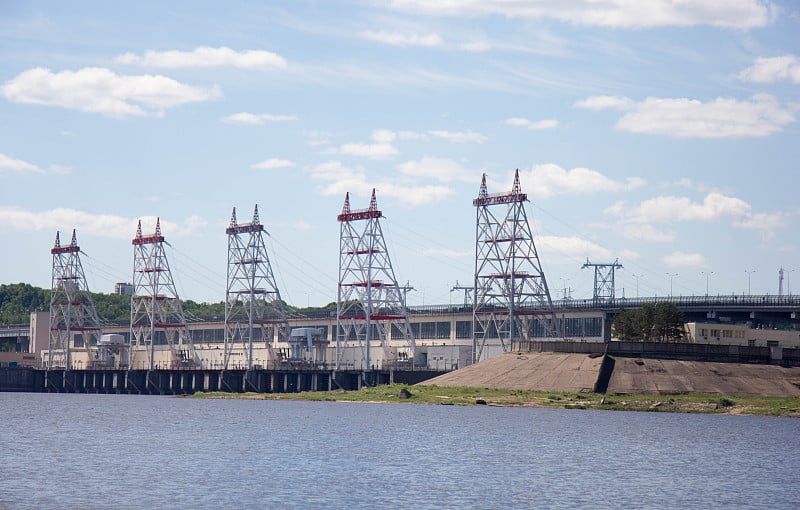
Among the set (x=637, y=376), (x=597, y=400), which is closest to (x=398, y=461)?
(x=597, y=400)

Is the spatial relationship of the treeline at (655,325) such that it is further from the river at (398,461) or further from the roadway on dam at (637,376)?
the river at (398,461)

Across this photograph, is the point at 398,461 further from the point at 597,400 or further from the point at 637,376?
the point at 637,376

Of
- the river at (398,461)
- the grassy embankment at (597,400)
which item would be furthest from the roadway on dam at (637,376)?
the river at (398,461)

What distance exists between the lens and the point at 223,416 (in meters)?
133

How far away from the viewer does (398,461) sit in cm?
7950

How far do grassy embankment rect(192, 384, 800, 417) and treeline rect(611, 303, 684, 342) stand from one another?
26054 mm

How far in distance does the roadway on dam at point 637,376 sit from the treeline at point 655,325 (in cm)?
1543

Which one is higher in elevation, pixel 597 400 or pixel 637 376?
pixel 637 376

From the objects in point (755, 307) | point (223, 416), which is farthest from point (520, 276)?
point (223, 416)

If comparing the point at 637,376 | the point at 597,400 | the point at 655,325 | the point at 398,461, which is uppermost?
the point at 655,325

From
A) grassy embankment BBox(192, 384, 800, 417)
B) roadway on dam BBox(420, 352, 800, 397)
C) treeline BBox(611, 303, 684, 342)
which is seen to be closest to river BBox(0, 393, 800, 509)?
grassy embankment BBox(192, 384, 800, 417)

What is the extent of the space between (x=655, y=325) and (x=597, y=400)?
3020 cm

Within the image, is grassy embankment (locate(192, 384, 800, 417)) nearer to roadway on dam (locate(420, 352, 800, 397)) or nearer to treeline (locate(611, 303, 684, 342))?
roadway on dam (locate(420, 352, 800, 397))

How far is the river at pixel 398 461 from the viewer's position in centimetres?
6169
